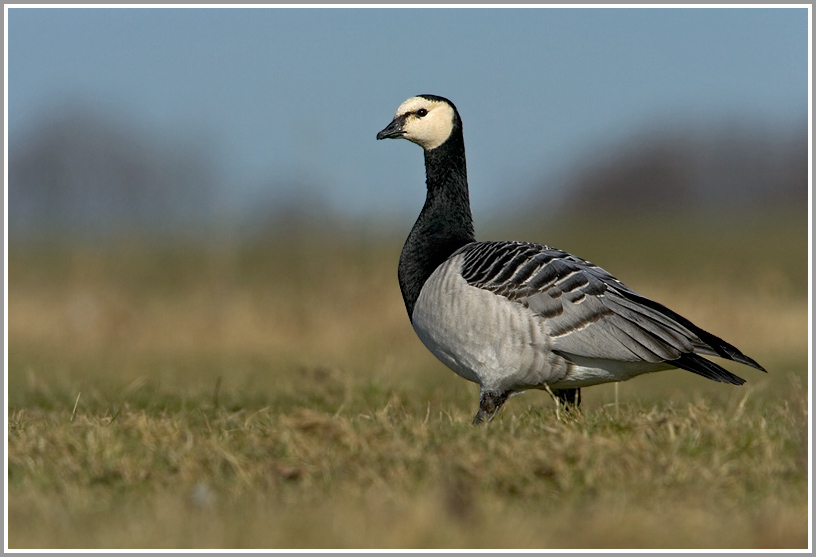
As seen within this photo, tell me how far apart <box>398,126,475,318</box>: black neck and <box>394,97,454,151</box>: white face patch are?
8 cm

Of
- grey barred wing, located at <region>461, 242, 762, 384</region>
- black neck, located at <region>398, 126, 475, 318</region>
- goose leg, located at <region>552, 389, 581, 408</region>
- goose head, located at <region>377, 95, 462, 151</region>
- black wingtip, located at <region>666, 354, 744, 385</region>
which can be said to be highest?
goose head, located at <region>377, 95, 462, 151</region>

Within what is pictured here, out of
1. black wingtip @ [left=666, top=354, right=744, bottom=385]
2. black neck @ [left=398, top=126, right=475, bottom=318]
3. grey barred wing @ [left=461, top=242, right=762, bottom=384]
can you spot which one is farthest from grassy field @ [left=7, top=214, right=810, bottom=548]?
black neck @ [left=398, top=126, right=475, bottom=318]

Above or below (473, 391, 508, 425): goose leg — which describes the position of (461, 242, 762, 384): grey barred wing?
above

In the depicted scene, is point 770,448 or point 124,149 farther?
point 124,149

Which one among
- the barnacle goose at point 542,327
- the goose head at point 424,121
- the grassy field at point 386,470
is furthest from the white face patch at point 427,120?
the grassy field at point 386,470

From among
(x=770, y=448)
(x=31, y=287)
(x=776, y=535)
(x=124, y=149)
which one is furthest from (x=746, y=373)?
(x=124, y=149)

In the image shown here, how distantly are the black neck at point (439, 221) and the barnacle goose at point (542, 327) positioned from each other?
286 millimetres

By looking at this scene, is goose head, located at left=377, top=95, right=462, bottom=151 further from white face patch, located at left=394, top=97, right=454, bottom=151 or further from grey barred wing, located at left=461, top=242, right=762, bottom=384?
grey barred wing, located at left=461, top=242, right=762, bottom=384

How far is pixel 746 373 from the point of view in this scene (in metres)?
12.5

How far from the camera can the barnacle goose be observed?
6.24 metres

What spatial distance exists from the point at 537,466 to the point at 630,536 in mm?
864

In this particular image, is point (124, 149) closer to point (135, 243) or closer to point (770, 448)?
point (135, 243)

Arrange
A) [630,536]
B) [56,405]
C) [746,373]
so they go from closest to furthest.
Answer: [630,536] → [56,405] → [746,373]

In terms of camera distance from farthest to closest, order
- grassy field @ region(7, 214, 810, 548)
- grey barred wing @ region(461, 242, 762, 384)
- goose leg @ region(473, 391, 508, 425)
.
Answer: goose leg @ region(473, 391, 508, 425) < grey barred wing @ region(461, 242, 762, 384) < grassy field @ region(7, 214, 810, 548)
